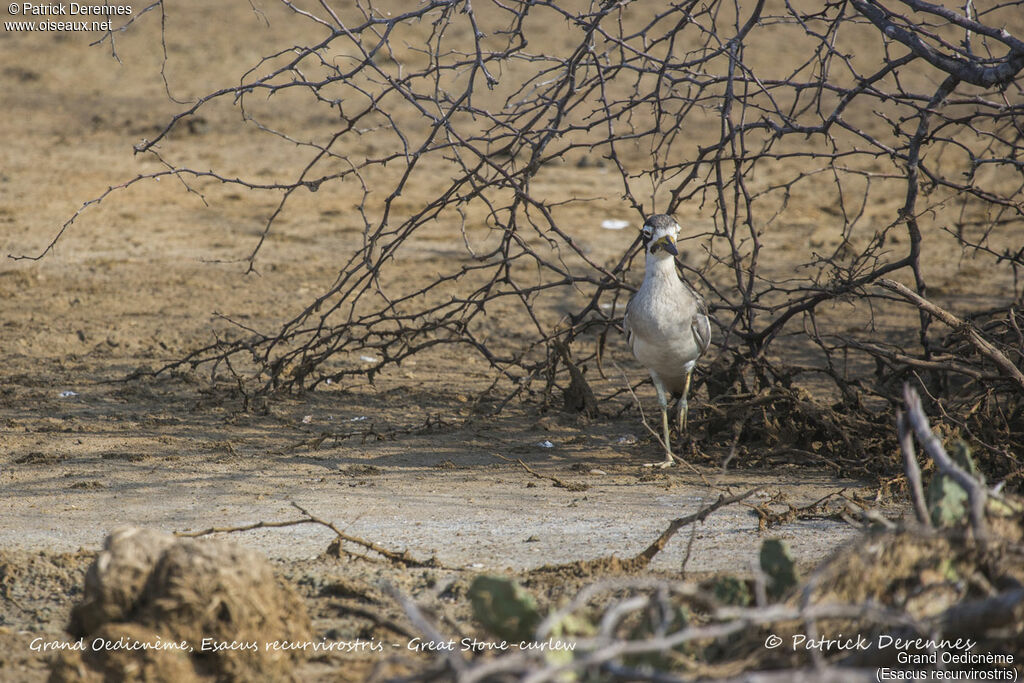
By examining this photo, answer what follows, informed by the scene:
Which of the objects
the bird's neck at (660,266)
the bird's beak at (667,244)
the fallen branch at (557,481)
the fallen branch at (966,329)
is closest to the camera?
the fallen branch at (966,329)

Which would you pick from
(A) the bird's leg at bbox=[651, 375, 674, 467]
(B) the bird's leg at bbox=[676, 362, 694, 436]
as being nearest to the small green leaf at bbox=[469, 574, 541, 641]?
(A) the bird's leg at bbox=[651, 375, 674, 467]

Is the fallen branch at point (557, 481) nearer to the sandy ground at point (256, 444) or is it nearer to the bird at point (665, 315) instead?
the sandy ground at point (256, 444)

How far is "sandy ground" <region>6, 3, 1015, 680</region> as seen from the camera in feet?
13.0

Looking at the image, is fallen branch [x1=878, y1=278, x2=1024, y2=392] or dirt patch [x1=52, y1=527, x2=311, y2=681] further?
fallen branch [x1=878, y1=278, x2=1024, y2=392]

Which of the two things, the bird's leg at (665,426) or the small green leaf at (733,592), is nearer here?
the small green leaf at (733,592)

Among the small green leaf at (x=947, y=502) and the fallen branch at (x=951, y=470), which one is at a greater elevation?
the fallen branch at (x=951, y=470)

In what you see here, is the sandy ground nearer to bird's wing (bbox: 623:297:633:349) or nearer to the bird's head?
bird's wing (bbox: 623:297:633:349)

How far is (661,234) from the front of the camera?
199 inches

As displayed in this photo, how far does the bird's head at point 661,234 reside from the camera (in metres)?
5.03

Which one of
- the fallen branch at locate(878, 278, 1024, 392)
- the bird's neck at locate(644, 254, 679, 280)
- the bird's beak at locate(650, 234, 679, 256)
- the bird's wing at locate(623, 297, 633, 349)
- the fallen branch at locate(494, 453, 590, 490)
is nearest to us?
the fallen branch at locate(878, 278, 1024, 392)

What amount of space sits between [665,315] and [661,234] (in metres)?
0.40

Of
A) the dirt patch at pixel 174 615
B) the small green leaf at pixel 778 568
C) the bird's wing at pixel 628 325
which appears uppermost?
the bird's wing at pixel 628 325

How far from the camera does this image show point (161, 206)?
A: 1037 cm

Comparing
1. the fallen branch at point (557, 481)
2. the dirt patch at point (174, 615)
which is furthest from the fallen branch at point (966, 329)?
the dirt patch at point (174, 615)
